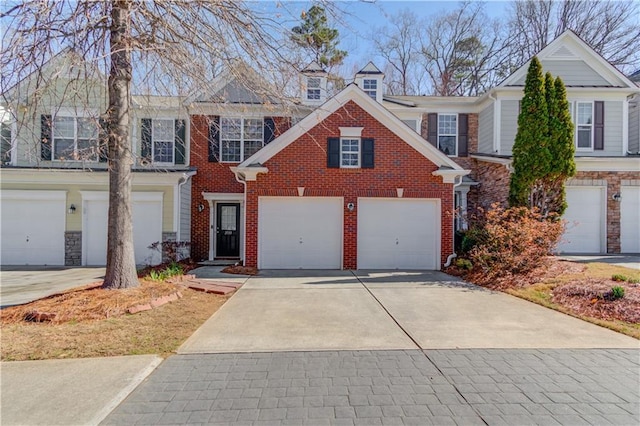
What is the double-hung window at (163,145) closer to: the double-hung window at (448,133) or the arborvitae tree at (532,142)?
the double-hung window at (448,133)

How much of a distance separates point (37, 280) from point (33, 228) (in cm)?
393

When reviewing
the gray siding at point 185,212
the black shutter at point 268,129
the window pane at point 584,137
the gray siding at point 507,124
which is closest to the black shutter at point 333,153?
the black shutter at point 268,129

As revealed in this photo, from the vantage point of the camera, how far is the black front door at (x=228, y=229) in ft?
42.2

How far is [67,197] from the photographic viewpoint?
38.1 ft

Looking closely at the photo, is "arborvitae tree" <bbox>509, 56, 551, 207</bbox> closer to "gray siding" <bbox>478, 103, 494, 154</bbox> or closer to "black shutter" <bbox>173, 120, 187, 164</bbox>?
"gray siding" <bbox>478, 103, 494, 154</bbox>

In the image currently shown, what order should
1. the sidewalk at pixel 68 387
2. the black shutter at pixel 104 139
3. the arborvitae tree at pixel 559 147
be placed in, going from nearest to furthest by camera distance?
the sidewalk at pixel 68 387
the black shutter at pixel 104 139
the arborvitae tree at pixel 559 147

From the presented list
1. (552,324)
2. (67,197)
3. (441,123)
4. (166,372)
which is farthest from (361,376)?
(441,123)

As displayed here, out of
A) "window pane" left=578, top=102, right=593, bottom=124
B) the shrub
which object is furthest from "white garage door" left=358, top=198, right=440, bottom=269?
"window pane" left=578, top=102, right=593, bottom=124

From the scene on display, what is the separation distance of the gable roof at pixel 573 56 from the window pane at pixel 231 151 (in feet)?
36.8

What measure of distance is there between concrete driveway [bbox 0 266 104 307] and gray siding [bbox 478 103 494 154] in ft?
49.6

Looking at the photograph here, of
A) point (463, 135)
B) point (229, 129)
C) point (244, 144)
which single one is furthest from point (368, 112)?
point (463, 135)

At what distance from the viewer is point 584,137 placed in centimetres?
1378

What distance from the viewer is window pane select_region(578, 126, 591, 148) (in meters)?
13.7

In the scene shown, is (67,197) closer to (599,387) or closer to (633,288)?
(599,387)
